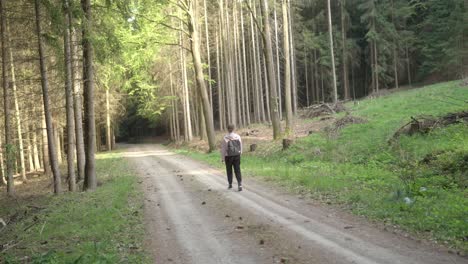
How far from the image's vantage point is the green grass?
6.37 meters

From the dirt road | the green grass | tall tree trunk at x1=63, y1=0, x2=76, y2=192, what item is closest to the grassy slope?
the dirt road

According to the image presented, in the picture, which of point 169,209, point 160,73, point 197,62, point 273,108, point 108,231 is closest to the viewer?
point 108,231

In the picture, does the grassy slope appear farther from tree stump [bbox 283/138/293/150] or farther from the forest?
the forest

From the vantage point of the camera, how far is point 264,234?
7.18 meters

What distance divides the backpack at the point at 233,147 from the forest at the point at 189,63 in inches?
205

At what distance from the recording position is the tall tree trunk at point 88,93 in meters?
13.8

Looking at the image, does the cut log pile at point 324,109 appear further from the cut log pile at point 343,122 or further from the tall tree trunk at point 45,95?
the tall tree trunk at point 45,95

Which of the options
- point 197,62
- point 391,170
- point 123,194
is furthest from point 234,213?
point 197,62

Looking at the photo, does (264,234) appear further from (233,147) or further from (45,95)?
(45,95)

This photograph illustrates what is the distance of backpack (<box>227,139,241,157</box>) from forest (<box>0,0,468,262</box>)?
5207 mm

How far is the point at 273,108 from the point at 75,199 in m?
11.6

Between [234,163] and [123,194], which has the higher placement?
[234,163]

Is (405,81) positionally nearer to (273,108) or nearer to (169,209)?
(273,108)

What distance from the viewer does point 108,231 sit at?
7.96 m
